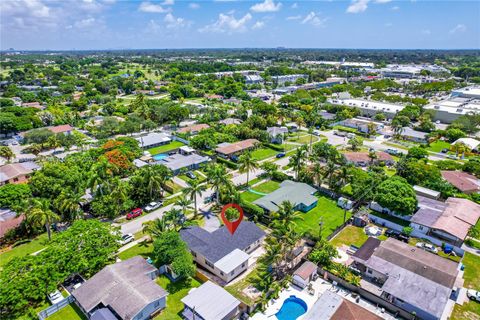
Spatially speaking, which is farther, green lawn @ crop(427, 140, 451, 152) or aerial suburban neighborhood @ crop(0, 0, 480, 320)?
green lawn @ crop(427, 140, 451, 152)

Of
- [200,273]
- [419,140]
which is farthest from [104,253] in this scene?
[419,140]

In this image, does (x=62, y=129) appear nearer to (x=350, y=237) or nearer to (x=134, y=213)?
(x=134, y=213)

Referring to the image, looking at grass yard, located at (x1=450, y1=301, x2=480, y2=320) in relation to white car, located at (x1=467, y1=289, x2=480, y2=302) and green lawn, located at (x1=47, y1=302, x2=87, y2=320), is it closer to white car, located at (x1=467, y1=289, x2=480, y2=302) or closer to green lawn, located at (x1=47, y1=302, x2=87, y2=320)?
white car, located at (x1=467, y1=289, x2=480, y2=302)

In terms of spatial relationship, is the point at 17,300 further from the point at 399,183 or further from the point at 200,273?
the point at 399,183

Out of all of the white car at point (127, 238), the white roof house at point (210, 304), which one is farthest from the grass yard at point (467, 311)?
the white car at point (127, 238)

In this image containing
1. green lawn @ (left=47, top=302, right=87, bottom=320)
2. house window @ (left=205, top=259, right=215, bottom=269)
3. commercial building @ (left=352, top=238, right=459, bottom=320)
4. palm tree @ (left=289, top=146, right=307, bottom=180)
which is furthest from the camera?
palm tree @ (left=289, top=146, right=307, bottom=180)

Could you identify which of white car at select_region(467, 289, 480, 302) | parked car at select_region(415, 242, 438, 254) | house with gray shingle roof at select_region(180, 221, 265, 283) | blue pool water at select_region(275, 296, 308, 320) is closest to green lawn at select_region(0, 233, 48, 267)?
house with gray shingle roof at select_region(180, 221, 265, 283)
